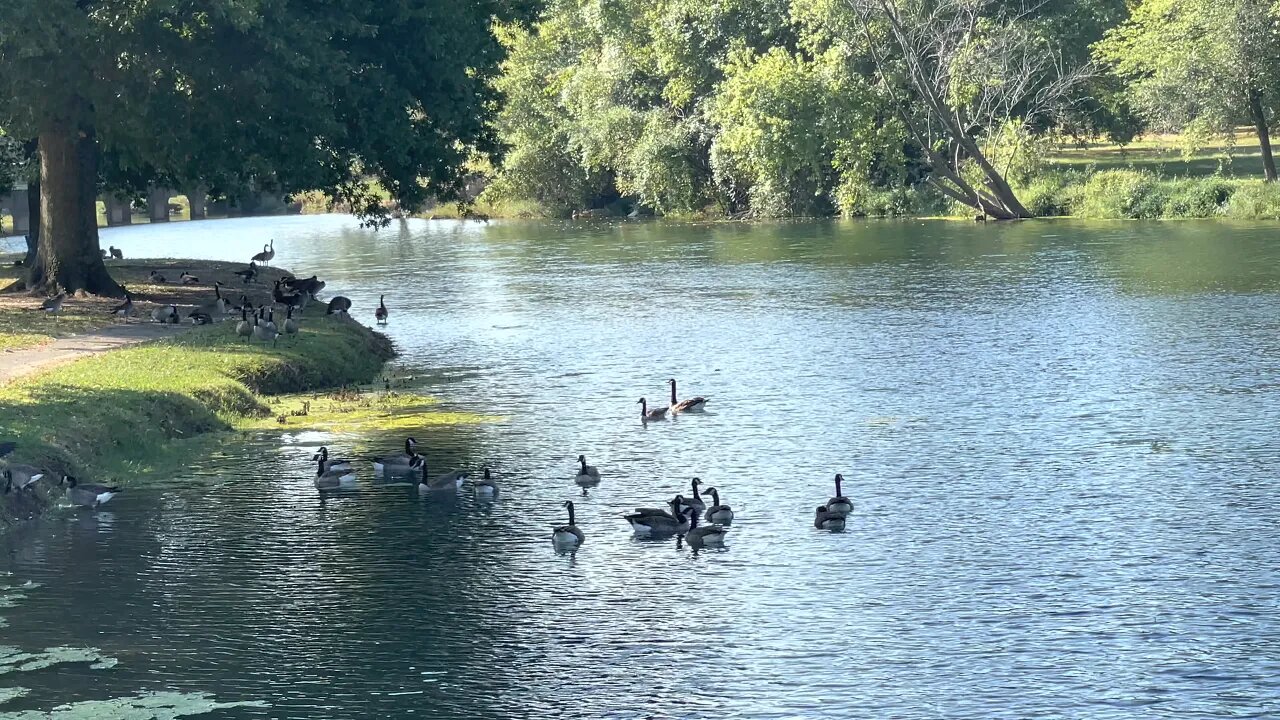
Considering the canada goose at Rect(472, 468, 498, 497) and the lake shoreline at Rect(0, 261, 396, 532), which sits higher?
the lake shoreline at Rect(0, 261, 396, 532)

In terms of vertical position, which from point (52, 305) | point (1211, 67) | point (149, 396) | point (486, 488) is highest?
point (1211, 67)

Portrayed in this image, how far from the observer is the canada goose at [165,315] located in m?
45.1

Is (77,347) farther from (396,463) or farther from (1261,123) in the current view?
(1261,123)

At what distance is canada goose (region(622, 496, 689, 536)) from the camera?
2481 cm

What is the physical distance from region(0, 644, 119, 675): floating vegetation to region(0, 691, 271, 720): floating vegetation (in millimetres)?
1371

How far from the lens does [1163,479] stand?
27984mm

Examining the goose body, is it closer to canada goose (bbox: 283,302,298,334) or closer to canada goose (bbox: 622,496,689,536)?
canada goose (bbox: 622,496,689,536)

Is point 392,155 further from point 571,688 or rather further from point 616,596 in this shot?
point 571,688

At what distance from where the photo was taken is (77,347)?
3925 cm

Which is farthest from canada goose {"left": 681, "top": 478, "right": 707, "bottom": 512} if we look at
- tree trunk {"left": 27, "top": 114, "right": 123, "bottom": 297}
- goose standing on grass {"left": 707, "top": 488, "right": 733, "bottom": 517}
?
tree trunk {"left": 27, "top": 114, "right": 123, "bottom": 297}

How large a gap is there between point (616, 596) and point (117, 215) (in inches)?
5605

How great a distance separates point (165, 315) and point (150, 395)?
12921 mm

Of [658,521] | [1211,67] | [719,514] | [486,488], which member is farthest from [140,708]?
[1211,67]

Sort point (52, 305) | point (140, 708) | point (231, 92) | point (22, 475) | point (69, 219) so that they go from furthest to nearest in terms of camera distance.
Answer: point (69, 219)
point (52, 305)
point (231, 92)
point (22, 475)
point (140, 708)
